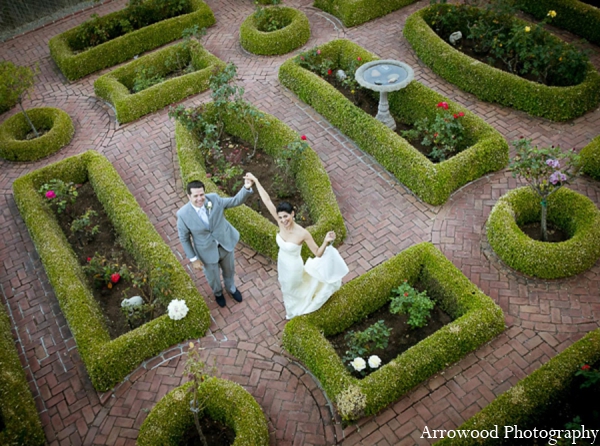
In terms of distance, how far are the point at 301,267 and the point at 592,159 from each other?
562 cm

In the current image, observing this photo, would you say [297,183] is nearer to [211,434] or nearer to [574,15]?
[211,434]

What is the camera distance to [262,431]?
20.9 ft

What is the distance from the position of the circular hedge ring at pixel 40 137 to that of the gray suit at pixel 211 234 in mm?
5516

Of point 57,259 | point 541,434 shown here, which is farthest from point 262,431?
point 57,259

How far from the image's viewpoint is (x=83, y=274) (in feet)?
28.4

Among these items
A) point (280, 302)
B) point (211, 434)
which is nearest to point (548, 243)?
point (280, 302)

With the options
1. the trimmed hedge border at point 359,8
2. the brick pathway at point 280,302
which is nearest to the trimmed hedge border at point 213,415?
the brick pathway at point 280,302

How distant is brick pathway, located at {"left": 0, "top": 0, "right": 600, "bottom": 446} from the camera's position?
6.88 meters

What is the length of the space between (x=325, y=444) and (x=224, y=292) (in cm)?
286

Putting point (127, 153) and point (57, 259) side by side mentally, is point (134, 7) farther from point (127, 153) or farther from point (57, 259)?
point (57, 259)

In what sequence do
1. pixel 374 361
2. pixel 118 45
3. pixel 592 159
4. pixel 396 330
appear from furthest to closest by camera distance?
pixel 118 45, pixel 592 159, pixel 396 330, pixel 374 361

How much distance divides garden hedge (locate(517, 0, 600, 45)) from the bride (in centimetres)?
869

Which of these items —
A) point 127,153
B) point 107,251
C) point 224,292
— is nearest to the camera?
point 224,292

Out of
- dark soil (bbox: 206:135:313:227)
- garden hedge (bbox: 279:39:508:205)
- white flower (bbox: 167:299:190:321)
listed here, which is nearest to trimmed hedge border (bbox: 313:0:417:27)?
garden hedge (bbox: 279:39:508:205)
